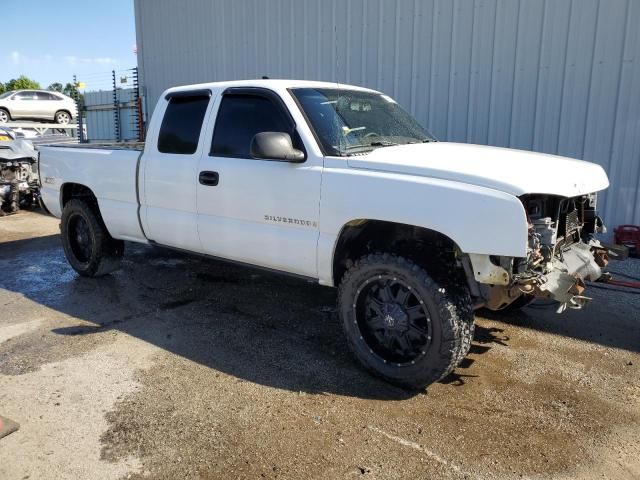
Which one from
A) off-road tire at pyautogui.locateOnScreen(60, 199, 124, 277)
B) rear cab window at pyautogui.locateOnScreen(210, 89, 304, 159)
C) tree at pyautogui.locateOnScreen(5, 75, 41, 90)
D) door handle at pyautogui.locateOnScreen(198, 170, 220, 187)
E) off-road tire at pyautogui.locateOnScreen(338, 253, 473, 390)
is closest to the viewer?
off-road tire at pyautogui.locateOnScreen(338, 253, 473, 390)

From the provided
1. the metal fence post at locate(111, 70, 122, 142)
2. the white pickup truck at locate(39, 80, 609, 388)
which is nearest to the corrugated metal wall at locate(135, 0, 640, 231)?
the white pickup truck at locate(39, 80, 609, 388)

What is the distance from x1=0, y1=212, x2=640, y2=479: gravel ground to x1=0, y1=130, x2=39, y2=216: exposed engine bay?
6.43 meters

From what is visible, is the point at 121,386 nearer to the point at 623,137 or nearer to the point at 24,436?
the point at 24,436

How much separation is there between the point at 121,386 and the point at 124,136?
1353 centimetres

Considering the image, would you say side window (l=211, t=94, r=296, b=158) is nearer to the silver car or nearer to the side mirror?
the side mirror

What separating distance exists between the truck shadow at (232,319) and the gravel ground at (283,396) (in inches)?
0.8

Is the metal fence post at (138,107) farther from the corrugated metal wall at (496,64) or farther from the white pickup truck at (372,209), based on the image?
the white pickup truck at (372,209)

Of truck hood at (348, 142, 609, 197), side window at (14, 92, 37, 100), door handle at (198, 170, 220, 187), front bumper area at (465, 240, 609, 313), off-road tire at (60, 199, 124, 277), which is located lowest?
off-road tire at (60, 199, 124, 277)

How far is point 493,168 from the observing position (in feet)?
11.2

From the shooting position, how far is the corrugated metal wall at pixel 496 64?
22.4 ft

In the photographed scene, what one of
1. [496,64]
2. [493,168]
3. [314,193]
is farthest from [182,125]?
[496,64]

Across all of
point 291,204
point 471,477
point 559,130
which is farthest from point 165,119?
point 559,130

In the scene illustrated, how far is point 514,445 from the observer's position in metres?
3.06

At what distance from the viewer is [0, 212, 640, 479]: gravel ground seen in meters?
2.91
